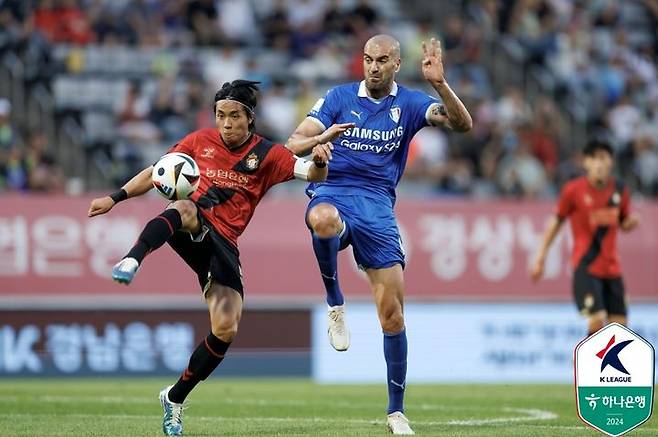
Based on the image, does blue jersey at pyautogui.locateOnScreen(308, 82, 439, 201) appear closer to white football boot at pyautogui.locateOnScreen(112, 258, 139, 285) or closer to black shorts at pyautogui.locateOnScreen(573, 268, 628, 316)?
white football boot at pyautogui.locateOnScreen(112, 258, 139, 285)

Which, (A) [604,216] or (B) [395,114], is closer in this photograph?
(B) [395,114]

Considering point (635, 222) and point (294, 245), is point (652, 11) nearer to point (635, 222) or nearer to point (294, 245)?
point (294, 245)

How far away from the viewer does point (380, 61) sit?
33.3 feet

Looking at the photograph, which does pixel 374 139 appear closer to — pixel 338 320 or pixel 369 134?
pixel 369 134

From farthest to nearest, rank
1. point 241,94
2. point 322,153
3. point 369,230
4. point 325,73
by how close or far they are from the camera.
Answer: point 325,73
point 369,230
point 241,94
point 322,153

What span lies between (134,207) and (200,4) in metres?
5.31

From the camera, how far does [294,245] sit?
20969 millimetres

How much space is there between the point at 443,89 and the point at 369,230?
1.24 m

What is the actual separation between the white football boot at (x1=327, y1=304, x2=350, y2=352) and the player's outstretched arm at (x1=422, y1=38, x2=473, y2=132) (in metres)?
1.74

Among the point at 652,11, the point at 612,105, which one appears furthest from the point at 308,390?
the point at 652,11

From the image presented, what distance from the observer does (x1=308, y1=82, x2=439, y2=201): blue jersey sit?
1031 centimetres

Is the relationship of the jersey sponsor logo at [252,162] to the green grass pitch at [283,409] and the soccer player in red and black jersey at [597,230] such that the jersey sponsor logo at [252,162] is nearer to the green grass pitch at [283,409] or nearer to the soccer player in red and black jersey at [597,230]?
the green grass pitch at [283,409]

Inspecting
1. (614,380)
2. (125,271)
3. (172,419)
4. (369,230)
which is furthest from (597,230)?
(125,271)

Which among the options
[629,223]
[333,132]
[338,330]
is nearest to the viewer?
[333,132]
